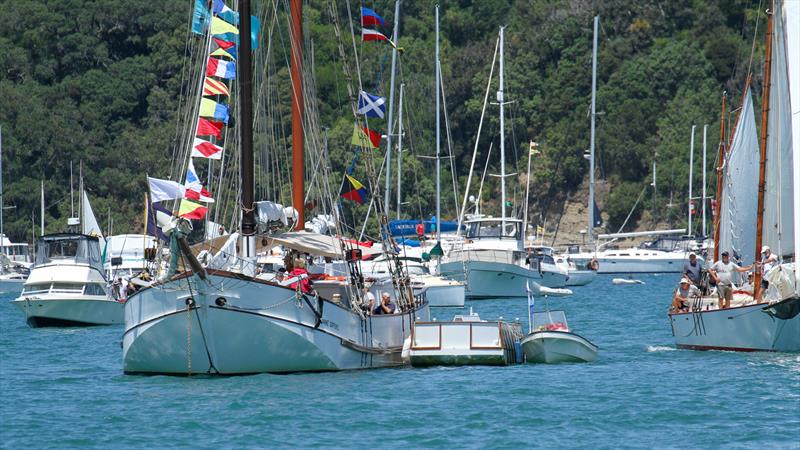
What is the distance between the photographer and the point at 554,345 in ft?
117

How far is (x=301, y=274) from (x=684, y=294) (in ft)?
36.3

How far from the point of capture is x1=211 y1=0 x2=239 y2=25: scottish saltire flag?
113 ft

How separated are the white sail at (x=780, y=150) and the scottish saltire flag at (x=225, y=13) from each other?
13.2 meters

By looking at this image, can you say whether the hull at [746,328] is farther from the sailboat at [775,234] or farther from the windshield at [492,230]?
the windshield at [492,230]

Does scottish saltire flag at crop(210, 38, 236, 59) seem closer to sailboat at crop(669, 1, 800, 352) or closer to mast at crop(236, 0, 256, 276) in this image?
mast at crop(236, 0, 256, 276)

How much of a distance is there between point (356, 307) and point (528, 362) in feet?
17.2

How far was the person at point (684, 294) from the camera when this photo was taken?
37.7m

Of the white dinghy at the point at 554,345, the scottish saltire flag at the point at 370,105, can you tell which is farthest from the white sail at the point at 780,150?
the scottish saltire flag at the point at 370,105

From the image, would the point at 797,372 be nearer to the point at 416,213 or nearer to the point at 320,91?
the point at 416,213

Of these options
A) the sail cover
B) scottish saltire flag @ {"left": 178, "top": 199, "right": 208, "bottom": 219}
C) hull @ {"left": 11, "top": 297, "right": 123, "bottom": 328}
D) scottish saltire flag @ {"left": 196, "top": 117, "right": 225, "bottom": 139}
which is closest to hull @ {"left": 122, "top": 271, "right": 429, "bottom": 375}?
scottish saltire flag @ {"left": 178, "top": 199, "right": 208, "bottom": 219}

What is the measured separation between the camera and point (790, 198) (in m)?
36.1

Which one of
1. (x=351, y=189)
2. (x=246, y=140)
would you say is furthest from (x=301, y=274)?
(x=351, y=189)

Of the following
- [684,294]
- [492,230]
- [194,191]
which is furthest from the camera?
[492,230]

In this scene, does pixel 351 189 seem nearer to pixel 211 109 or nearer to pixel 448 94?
pixel 211 109
